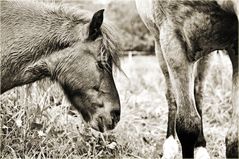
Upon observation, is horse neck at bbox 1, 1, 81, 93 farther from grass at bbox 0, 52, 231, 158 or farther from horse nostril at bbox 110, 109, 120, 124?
horse nostril at bbox 110, 109, 120, 124

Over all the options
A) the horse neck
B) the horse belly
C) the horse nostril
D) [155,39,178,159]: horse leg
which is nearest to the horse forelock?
the horse neck

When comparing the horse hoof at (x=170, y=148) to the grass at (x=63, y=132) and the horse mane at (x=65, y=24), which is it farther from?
the horse mane at (x=65, y=24)

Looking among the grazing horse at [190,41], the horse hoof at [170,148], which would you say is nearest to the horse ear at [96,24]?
the grazing horse at [190,41]

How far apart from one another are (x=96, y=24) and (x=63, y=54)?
0.39 m

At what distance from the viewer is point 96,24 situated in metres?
4.24

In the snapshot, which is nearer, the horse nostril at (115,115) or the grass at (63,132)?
the horse nostril at (115,115)

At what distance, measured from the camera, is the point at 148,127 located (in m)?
6.56

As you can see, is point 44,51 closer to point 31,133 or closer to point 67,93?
point 67,93

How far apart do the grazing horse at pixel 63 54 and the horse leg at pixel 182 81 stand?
1.59 ft

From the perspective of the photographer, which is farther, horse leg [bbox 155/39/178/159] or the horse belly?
horse leg [bbox 155/39/178/159]

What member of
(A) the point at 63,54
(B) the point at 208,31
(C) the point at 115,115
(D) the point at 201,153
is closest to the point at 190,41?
(B) the point at 208,31

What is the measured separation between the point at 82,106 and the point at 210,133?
242 cm

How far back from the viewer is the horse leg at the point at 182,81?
13.4 feet

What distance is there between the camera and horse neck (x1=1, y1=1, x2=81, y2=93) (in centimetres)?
433
